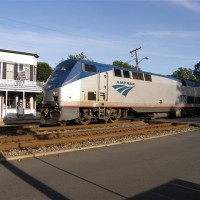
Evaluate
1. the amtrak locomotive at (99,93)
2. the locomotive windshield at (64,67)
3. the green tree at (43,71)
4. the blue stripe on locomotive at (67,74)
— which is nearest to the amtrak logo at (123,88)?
the amtrak locomotive at (99,93)

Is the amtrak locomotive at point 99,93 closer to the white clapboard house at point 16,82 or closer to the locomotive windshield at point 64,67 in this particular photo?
the locomotive windshield at point 64,67

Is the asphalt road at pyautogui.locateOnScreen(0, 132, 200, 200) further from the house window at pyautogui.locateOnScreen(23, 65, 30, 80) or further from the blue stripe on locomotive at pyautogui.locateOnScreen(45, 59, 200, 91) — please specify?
the house window at pyautogui.locateOnScreen(23, 65, 30, 80)

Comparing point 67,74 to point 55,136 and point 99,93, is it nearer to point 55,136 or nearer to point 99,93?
point 99,93

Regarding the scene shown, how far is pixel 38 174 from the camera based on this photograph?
731 centimetres

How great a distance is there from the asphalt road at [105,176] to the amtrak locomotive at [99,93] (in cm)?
753

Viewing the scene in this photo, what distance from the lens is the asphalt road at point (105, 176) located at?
19.9 feet

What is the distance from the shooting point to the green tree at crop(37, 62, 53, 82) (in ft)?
267

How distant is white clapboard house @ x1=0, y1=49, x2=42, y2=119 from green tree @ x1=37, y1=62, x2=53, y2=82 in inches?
1889

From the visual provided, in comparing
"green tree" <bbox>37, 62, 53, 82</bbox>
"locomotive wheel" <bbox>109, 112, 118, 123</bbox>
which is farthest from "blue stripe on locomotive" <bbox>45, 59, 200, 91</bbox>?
"green tree" <bbox>37, 62, 53, 82</bbox>

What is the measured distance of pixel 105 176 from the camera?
24.0 ft

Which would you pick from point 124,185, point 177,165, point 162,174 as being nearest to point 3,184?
point 124,185

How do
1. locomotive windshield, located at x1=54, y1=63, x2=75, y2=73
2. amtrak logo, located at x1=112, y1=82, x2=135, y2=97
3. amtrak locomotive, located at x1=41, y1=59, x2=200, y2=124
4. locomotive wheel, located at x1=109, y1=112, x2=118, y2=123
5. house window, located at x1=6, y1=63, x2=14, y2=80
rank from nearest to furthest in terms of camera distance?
amtrak locomotive, located at x1=41, y1=59, x2=200, y2=124 < locomotive windshield, located at x1=54, y1=63, x2=75, y2=73 < amtrak logo, located at x1=112, y1=82, x2=135, y2=97 < locomotive wheel, located at x1=109, y1=112, x2=118, y2=123 < house window, located at x1=6, y1=63, x2=14, y2=80

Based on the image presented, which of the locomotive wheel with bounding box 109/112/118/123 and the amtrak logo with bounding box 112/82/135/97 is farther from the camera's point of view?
the locomotive wheel with bounding box 109/112/118/123

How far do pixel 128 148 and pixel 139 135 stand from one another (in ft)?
12.8
